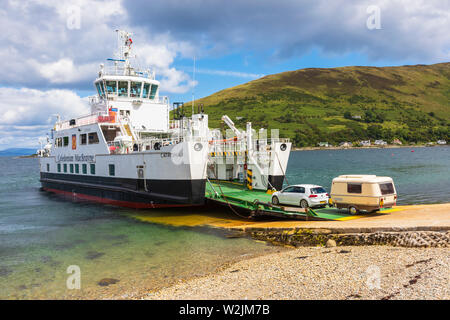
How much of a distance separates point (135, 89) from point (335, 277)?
81.2ft

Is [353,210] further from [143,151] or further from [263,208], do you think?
[143,151]

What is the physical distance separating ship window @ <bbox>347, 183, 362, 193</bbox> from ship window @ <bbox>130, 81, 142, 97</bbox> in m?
20.5

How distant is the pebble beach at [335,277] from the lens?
7844 mm

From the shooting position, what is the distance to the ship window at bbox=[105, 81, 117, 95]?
28.4 metres

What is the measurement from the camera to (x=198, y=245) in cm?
1472

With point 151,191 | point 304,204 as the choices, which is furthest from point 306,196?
point 151,191

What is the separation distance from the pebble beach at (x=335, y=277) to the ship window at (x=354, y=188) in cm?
406

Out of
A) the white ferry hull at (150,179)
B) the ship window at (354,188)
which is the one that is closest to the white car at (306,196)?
the ship window at (354,188)

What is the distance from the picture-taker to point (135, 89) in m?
29.1

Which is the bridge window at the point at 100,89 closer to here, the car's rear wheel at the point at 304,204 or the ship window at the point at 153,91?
the ship window at the point at 153,91

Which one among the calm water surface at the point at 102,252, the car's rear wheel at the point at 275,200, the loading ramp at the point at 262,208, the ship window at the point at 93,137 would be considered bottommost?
the calm water surface at the point at 102,252

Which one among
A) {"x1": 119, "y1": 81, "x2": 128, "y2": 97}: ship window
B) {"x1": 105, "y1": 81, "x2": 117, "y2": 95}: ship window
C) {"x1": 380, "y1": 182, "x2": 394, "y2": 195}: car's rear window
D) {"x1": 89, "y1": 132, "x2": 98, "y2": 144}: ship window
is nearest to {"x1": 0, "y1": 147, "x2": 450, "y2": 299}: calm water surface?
{"x1": 380, "y1": 182, "x2": 394, "y2": 195}: car's rear window
